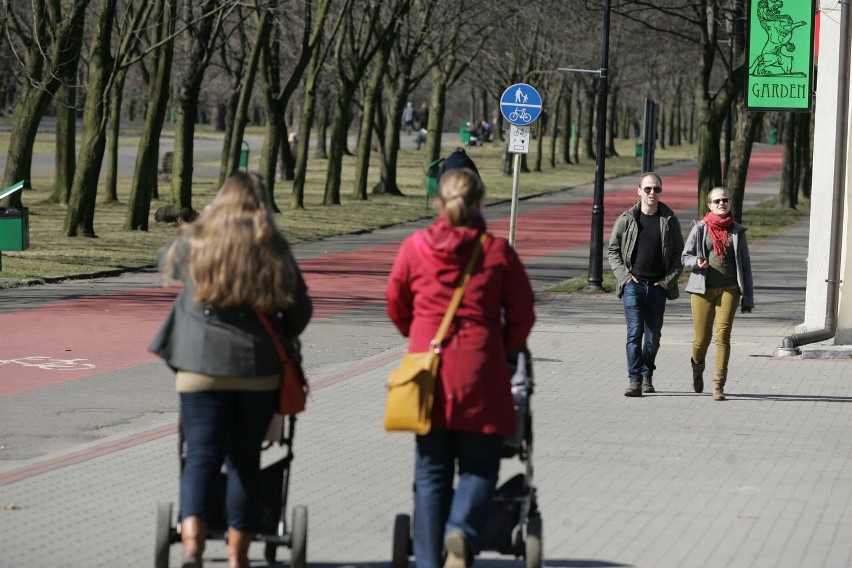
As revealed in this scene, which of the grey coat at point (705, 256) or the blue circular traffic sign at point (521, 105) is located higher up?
the blue circular traffic sign at point (521, 105)

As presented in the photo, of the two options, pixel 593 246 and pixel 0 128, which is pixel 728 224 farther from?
pixel 0 128

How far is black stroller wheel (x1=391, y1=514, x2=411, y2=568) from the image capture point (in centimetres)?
593

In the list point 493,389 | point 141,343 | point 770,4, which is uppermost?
point 770,4

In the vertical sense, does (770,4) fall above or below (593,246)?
above

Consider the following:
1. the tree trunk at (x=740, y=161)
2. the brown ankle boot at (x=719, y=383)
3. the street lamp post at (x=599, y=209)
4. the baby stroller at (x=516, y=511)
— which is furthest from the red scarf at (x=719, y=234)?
the tree trunk at (x=740, y=161)

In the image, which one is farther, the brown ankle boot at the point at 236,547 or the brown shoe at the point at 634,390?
the brown shoe at the point at 634,390

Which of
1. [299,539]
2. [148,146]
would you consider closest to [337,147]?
[148,146]

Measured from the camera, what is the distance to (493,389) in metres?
5.51

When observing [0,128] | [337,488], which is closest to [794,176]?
[337,488]

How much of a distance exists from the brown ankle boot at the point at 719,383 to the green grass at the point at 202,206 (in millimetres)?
10781

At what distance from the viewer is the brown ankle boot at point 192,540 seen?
5645 mm

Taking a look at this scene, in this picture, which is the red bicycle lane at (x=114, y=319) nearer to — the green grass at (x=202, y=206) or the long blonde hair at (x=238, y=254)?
the green grass at (x=202, y=206)

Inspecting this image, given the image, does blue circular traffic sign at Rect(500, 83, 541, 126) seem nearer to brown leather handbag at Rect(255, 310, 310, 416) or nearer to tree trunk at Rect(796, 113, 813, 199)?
brown leather handbag at Rect(255, 310, 310, 416)

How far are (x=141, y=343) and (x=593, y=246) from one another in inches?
312
